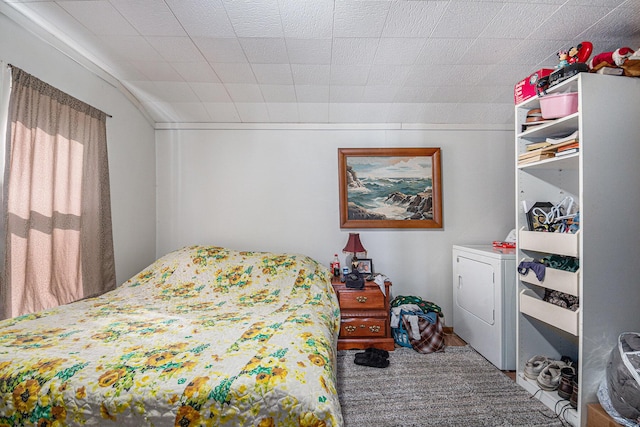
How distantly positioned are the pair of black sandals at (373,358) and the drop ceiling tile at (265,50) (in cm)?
225

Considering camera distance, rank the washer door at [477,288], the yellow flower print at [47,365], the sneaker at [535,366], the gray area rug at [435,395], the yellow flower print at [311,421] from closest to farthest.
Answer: the yellow flower print at [311,421] → the yellow flower print at [47,365] → the gray area rug at [435,395] → the sneaker at [535,366] → the washer door at [477,288]

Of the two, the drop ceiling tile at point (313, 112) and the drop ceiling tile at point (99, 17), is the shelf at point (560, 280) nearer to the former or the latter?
the drop ceiling tile at point (313, 112)

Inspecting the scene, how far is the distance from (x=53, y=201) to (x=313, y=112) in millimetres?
2106

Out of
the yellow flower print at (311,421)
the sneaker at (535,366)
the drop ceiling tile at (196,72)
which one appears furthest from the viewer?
the drop ceiling tile at (196,72)

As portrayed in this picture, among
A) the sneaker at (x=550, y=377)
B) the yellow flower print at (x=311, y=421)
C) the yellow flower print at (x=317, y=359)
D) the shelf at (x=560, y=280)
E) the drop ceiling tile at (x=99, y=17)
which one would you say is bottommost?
the sneaker at (x=550, y=377)

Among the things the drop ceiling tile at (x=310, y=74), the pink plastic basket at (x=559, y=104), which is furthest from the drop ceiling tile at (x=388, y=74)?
the pink plastic basket at (x=559, y=104)

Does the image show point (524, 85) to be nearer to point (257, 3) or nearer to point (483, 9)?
point (483, 9)

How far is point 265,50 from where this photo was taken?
80.7 inches

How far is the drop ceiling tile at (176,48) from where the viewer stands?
1941 mm

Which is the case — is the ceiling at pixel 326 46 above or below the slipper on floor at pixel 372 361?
above

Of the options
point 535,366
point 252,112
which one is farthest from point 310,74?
point 535,366

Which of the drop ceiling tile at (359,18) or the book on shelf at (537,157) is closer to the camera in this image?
the drop ceiling tile at (359,18)

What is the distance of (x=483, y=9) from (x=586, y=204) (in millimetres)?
1137

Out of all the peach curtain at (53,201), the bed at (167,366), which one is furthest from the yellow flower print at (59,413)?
the peach curtain at (53,201)
